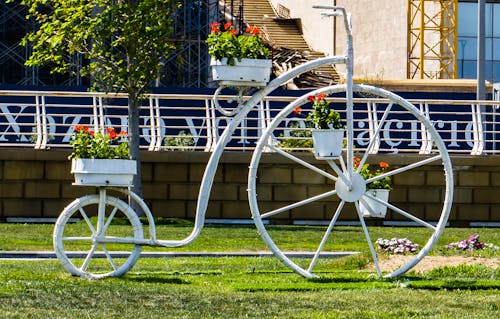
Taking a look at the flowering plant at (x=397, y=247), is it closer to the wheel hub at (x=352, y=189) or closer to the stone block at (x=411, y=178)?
the wheel hub at (x=352, y=189)

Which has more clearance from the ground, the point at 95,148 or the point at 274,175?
the point at 95,148

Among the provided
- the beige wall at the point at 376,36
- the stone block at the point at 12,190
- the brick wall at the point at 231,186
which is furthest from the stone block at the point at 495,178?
the beige wall at the point at 376,36

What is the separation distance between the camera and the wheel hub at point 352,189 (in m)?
13.7

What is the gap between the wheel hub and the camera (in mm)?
13656

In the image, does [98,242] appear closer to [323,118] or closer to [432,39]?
[323,118]

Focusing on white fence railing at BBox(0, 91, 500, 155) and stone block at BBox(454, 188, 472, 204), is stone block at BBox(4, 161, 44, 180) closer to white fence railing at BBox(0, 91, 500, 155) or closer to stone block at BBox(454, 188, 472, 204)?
white fence railing at BBox(0, 91, 500, 155)

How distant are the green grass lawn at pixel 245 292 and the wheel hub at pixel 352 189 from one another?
2.60 feet

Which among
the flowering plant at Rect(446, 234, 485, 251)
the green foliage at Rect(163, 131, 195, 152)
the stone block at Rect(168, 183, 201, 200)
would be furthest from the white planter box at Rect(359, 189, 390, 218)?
the green foliage at Rect(163, 131, 195, 152)

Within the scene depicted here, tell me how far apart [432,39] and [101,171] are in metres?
50.5

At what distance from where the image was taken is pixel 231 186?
29.3 metres

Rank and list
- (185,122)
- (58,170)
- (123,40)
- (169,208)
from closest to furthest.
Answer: (123,40)
(58,170)
(169,208)
(185,122)

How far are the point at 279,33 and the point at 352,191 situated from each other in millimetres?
52191

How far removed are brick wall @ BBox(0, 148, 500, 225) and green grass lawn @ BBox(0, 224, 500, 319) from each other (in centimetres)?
1159

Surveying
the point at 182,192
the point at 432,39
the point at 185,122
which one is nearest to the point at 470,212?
the point at 182,192
